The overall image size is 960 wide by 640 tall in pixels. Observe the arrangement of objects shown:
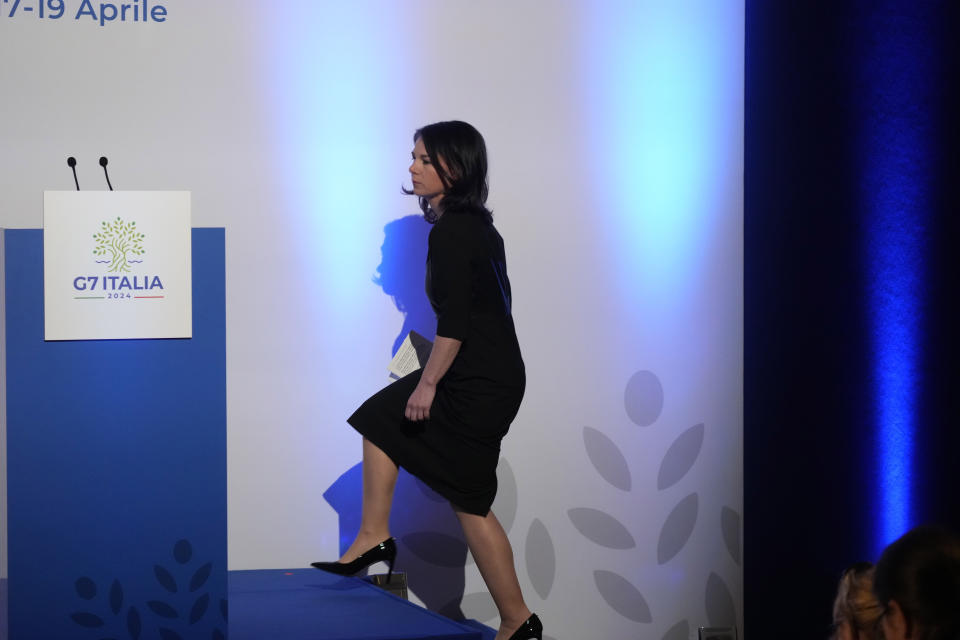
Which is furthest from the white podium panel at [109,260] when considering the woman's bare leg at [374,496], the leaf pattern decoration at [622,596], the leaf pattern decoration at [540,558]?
the leaf pattern decoration at [622,596]

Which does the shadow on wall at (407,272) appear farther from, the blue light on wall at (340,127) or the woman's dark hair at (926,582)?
the woman's dark hair at (926,582)

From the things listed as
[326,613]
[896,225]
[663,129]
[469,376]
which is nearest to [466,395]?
[469,376]

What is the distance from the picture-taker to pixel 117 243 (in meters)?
2.19

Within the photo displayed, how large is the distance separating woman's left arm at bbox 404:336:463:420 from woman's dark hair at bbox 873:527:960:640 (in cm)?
153

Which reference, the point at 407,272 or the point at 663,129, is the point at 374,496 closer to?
the point at 407,272

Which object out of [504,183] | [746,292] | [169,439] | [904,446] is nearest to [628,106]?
[504,183]

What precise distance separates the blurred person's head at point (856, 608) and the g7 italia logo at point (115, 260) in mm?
1381

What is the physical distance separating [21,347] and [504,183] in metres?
1.91

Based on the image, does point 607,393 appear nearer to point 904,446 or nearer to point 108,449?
point 904,446

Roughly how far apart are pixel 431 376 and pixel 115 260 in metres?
0.89

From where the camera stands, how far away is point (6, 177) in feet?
11.4

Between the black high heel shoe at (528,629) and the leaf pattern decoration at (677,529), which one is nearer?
the black high heel shoe at (528,629)

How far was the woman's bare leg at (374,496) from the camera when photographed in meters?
2.95

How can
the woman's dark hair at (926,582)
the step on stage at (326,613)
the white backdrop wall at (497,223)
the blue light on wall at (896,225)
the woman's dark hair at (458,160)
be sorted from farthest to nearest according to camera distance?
the white backdrop wall at (497,223)
the blue light on wall at (896,225)
the woman's dark hair at (458,160)
the step on stage at (326,613)
the woman's dark hair at (926,582)
